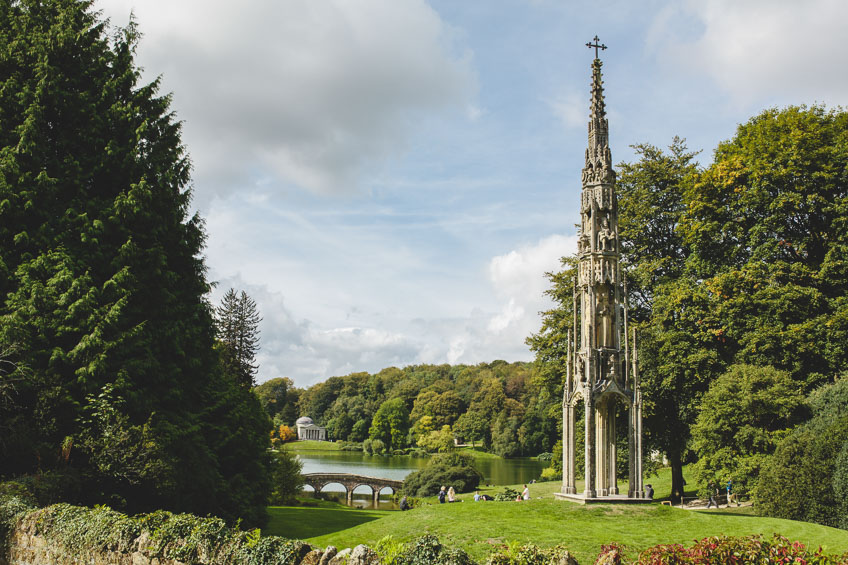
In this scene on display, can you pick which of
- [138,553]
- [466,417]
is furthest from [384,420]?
[138,553]

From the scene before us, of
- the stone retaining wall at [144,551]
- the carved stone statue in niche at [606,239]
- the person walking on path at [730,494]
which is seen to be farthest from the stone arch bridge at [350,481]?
the stone retaining wall at [144,551]

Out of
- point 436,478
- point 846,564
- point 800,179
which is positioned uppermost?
point 800,179

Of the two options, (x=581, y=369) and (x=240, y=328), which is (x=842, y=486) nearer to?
(x=581, y=369)

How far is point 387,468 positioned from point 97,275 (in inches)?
2263

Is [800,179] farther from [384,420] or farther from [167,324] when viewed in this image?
[384,420]

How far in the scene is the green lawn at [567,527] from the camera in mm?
13641

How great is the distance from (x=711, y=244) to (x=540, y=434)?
5771 cm

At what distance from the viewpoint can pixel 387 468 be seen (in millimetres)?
71250

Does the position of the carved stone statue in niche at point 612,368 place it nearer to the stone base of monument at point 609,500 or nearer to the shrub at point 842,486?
the stone base of monument at point 609,500

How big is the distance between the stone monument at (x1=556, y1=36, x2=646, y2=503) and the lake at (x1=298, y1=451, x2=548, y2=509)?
94.1 feet

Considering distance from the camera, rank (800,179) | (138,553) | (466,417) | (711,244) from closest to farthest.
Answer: (138,553)
(800,179)
(711,244)
(466,417)

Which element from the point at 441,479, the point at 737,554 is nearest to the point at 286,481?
the point at 441,479

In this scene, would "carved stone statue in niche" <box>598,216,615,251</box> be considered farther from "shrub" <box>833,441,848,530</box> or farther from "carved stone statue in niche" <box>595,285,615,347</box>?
"shrub" <box>833,441,848,530</box>

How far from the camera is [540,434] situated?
82125 millimetres
